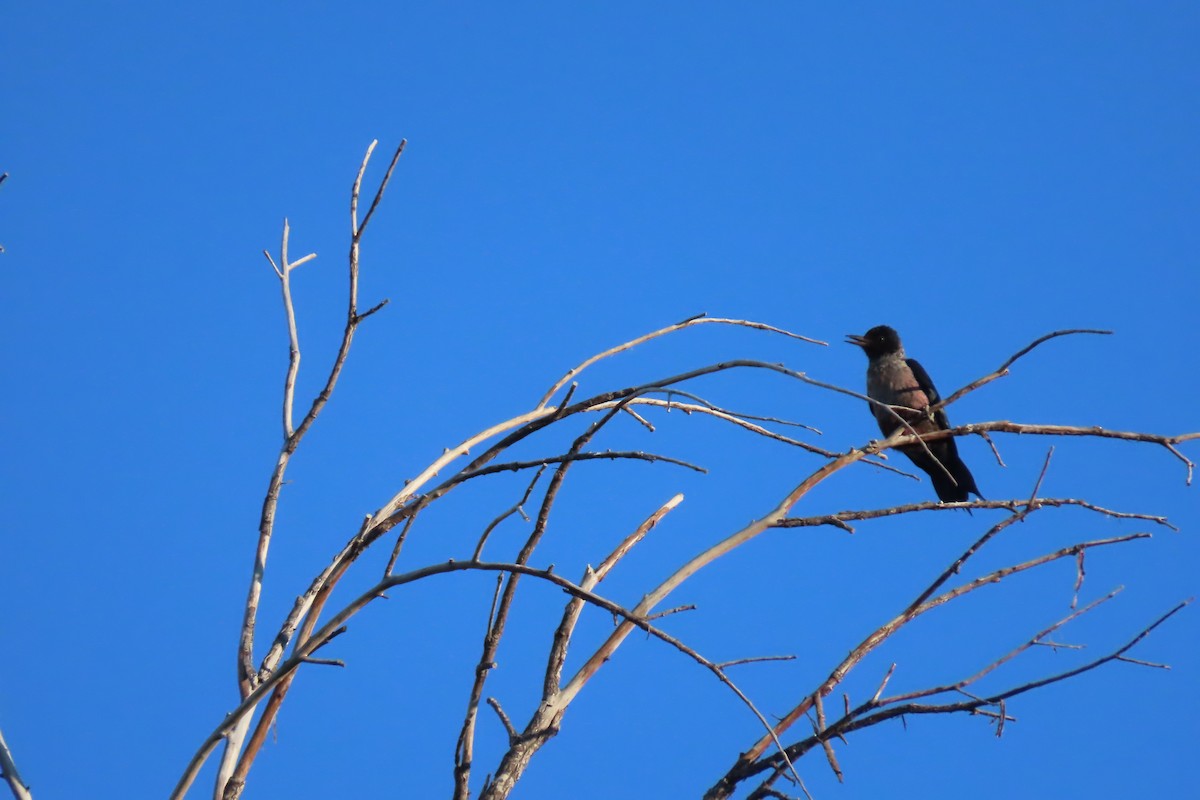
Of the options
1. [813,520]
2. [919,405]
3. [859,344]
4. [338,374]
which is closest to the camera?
[813,520]

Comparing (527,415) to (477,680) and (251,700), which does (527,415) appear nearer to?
(477,680)

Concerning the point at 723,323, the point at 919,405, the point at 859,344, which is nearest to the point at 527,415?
the point at 723,323

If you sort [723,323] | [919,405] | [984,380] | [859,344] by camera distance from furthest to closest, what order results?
1. [859,344]
2. [919,405]
3. [723,323]
4. [984,380]

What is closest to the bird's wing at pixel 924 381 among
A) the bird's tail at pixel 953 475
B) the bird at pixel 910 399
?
the bird at pixel 910 399

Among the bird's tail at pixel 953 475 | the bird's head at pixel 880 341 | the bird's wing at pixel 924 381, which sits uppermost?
the bird's head at pixel 880 341

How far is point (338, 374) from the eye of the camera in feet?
10.7

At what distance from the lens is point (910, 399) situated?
811 centimetres

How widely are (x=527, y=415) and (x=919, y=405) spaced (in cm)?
536

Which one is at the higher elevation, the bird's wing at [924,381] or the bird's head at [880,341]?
the bird's head at [880,341]

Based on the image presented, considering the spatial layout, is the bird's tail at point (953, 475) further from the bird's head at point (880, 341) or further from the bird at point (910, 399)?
the bird's head at point (880, 341)

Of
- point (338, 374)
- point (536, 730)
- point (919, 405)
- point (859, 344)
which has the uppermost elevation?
point (859, 344)

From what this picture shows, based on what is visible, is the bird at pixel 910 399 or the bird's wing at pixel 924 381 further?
the bird's wing at pixel 924 381

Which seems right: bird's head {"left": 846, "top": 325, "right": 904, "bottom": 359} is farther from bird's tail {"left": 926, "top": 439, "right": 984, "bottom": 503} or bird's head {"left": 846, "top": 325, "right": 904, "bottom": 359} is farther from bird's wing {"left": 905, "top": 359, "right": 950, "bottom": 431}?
bird's tail {"left": 926, "top": 439, "right": 984, "bottom": 503}

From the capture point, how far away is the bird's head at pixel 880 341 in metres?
8.74
